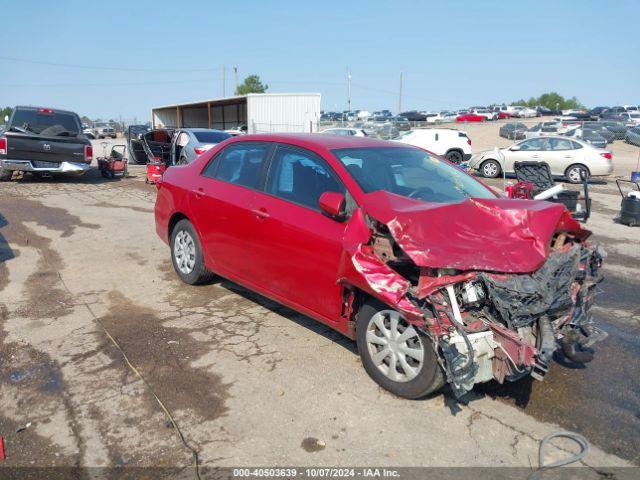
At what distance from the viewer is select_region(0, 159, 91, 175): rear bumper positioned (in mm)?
13992

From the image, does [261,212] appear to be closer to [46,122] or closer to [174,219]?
[174,219]

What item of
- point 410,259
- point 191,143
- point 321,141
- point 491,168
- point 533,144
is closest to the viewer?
point 410,259

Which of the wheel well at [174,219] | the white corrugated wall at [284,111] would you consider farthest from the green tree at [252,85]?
the wheel well at [174,219]

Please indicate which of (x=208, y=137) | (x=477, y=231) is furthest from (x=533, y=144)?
(x=477, y=231)

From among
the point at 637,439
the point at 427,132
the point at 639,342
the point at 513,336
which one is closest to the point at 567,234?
the point at 513,336

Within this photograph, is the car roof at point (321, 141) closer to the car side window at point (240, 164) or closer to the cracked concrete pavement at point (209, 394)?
the car side window at point (240, 164)

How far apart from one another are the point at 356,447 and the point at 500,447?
84 cm

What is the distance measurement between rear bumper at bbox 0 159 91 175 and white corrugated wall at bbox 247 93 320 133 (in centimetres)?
1648

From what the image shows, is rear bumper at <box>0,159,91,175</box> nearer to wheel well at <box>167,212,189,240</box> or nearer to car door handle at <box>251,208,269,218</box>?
wheel well at <box>167,212,189,240</box>

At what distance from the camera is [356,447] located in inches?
123

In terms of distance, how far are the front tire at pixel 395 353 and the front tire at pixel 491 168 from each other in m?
16.1

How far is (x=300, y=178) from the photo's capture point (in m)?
4.41

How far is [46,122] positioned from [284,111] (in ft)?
57.7

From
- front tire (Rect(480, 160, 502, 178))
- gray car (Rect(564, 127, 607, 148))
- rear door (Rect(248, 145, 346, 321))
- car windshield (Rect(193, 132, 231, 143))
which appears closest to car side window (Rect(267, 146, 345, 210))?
rear door (Rect(248, 145, 346, 321))
